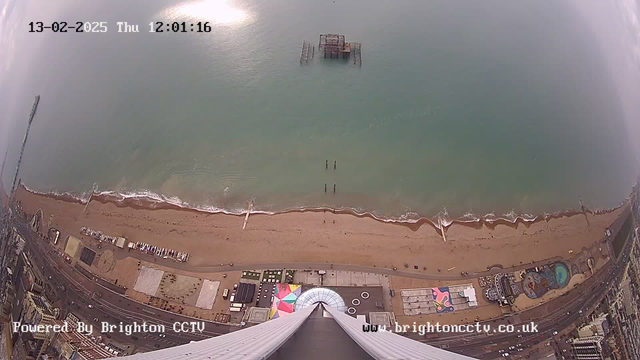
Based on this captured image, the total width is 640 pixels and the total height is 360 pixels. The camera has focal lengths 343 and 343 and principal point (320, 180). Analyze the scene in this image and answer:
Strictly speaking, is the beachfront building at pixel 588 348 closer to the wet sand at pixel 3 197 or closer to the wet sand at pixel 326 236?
the wet sand at pixel 326 236

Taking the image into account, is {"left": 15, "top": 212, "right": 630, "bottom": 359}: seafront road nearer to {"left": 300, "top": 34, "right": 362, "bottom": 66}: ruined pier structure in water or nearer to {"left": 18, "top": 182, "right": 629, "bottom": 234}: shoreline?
{"left": 18, "top": 182, "right": 629, "bottom": 234}: shoreline

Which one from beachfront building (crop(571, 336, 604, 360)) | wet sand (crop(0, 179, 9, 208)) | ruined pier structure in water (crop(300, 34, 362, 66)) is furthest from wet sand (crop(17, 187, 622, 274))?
ruined pier structure in water (crop(300, 34, 362, 66))

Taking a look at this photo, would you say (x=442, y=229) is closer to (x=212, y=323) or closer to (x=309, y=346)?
(x=309, y=346)

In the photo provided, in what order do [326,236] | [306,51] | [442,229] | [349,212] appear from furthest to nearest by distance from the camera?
[306,51], [349,212], [442,229], [326,236]

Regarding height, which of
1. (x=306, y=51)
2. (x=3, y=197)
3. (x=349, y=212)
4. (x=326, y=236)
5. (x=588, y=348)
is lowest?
(x=588, y=348)

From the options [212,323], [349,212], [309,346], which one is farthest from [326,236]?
[309,346]

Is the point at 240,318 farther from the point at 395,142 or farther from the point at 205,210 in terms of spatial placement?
the point at 395,142

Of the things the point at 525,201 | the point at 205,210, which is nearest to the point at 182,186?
the point at 205,210
